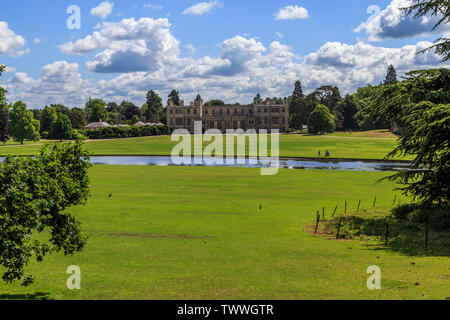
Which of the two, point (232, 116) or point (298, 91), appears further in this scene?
point (298, 91)

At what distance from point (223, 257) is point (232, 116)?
148 metres

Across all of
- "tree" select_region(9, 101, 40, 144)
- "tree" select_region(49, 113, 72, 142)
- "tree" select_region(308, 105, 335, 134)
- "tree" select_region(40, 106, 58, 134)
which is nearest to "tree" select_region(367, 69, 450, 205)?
"tree" select_region(9, 101, 40, 144)

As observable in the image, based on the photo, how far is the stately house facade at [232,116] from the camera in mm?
157625

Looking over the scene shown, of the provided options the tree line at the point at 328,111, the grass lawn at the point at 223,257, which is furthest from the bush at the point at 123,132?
the grass lawn at the point at 223,257

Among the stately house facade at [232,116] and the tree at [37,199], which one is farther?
the stately house facade at [232,116]

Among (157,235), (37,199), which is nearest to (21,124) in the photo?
(157,235)

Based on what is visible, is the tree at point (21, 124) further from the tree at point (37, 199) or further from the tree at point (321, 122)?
the tree at point (37, 199)

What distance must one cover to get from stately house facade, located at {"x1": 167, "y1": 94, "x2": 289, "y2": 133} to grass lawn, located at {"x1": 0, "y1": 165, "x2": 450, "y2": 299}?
12959 centimetres

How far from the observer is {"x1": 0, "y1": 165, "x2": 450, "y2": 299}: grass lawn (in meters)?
11.4

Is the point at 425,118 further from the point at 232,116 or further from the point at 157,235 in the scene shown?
the point at 232,116

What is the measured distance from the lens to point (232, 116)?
16162 centimetres

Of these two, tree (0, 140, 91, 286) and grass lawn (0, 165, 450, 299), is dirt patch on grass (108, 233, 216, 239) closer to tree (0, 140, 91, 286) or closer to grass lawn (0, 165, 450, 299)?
grass lawn (0, 165, 450, 299)

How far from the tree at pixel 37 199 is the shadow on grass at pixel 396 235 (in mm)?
10895
